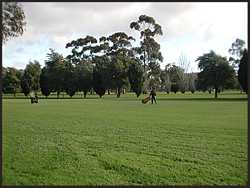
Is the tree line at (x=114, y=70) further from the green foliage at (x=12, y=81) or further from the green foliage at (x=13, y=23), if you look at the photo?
the green foliage at (x=13, y=23)

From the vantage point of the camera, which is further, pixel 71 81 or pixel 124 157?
pixel 71 81

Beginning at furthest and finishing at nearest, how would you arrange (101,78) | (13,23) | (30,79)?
(30,79) → (101,78) → (13,23)

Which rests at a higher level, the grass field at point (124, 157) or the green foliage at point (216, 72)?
the green foliage at point (216, 72)

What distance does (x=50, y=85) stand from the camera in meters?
77.6

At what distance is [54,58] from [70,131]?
7058 centimetres

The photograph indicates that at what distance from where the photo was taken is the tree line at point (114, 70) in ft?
211

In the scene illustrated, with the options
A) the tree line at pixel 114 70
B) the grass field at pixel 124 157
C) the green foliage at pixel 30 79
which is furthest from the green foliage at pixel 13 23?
the green foliage at pixel 30 79

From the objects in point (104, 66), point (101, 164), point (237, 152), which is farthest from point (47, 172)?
point (104, 66)

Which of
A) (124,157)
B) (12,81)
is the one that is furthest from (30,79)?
(124,157)

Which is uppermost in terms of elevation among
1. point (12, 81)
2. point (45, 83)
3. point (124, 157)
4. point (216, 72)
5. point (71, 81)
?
point (216, 72)

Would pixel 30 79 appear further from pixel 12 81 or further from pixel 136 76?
pixel 136 76

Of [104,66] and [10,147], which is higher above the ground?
[104,66]

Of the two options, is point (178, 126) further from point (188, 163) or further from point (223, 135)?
point (188, 163)

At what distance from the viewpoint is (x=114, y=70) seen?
69438 millimetres
